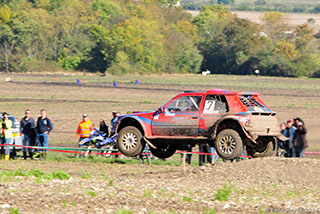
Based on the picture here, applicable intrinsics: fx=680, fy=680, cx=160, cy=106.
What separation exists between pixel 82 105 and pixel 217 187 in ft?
99.8

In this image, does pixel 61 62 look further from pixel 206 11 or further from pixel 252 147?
pixel 252 147

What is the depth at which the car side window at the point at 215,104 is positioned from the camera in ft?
55.0

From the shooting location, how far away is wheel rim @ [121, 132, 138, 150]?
17641mm

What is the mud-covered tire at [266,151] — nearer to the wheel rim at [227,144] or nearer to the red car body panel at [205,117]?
the red car body panel at [205,117]

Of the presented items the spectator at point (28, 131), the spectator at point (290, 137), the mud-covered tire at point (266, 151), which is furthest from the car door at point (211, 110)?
the spectator at point (28, 131)

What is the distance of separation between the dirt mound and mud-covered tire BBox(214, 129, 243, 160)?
28cm

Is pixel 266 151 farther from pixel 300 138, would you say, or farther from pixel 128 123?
pixel 128 123

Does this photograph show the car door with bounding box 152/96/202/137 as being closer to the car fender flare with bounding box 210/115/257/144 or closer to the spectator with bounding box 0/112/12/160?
the car fender flare with bounding box 210/115/257/144

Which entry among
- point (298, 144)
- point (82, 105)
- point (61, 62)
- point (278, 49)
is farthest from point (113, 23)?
point (298, 144)

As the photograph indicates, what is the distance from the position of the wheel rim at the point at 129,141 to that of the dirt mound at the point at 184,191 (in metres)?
0.89

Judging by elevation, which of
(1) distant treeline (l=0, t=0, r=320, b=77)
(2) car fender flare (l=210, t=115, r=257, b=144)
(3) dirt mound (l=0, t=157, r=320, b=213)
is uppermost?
(1) distant treeline (l=0, t=0, r=320, b=77)

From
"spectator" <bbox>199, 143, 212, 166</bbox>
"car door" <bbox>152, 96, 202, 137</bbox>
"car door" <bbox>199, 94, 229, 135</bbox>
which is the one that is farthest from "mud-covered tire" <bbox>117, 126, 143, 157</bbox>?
"spectator" <bbox>199, 143, 212, 166</bbox>

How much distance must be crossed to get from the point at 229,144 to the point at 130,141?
8.80 ft

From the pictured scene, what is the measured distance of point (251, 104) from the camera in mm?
16859
